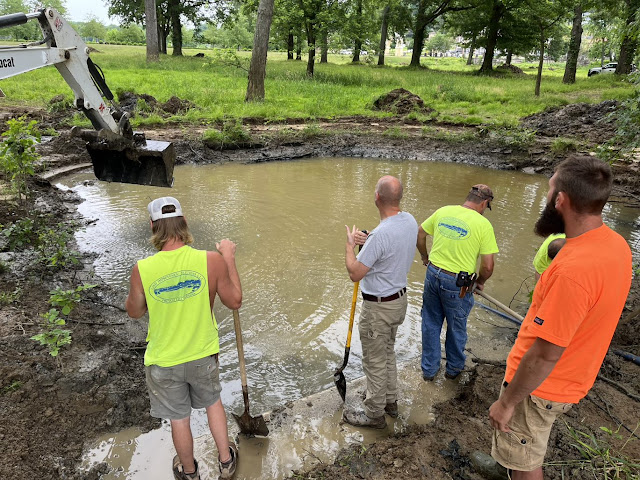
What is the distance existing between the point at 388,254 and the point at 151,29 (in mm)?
30459

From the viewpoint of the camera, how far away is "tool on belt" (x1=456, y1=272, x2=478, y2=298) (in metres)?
3.89

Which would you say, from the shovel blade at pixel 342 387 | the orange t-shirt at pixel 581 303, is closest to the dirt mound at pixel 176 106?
the shovel blade at pixel 342 387

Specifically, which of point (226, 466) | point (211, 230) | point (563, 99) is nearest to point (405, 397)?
point (226, 466)

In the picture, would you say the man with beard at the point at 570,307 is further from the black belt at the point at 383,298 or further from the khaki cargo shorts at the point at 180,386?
the khaki cargo shorts at the point at 180,386

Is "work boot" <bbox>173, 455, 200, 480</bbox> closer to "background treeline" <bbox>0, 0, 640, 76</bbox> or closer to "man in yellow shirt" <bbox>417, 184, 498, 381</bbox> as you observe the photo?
"man in yellow shirt" <bbox>417, 184, 498, 381</bbox>

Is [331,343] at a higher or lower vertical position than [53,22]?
lower

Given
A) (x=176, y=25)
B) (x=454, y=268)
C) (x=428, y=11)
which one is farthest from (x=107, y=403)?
(x=176, y=25)

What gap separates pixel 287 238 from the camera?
7688 mm

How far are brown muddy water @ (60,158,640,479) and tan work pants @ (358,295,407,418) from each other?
308 millimetres

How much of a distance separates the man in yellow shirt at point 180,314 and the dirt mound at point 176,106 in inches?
562

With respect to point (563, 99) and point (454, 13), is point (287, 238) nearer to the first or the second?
point (563, 99)

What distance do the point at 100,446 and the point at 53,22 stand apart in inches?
181

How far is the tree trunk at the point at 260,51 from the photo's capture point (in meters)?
16.5

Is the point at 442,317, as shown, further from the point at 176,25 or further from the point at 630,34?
the point at 176,25
